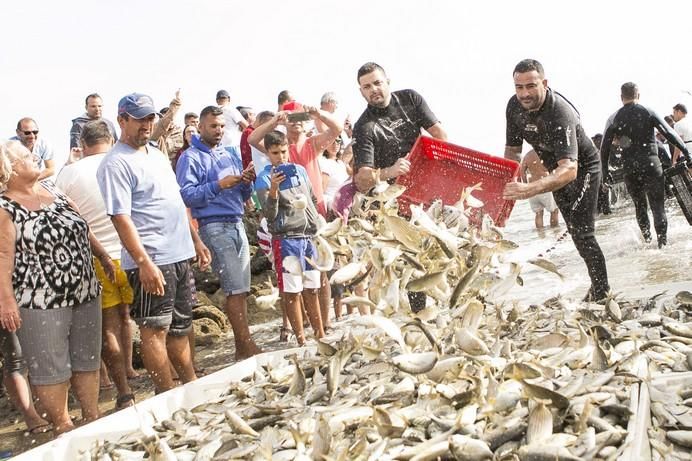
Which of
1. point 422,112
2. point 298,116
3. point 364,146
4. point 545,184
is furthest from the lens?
point 298,116

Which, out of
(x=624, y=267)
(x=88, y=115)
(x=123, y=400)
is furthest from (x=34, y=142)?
(x=624, y=267)

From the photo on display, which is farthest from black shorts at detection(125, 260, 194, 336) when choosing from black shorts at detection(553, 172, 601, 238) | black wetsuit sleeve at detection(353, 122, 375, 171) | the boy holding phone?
black shorts at detection(553, 172, 601, 238)

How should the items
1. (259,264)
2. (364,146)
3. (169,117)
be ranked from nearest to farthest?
(364,146)
(169,117)
(259,264)

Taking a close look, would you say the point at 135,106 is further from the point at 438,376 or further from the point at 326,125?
the point at 438,376

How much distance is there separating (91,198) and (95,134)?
51 cm

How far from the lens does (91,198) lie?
531 cm

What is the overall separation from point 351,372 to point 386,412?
76cm

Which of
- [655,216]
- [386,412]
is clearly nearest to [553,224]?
[655,216]

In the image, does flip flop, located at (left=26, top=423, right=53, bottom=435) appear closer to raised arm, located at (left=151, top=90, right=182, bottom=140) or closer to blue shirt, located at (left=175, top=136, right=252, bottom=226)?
blue shirt, located at (left=175, top=136, right=252, bottom=226)

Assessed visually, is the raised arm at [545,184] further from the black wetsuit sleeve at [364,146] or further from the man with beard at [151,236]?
the man with beard at [151,236]

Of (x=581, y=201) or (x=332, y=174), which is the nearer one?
(x=581, y=201)

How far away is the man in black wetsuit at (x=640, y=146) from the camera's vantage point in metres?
8.91

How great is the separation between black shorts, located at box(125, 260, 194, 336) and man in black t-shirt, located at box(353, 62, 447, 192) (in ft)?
5.33

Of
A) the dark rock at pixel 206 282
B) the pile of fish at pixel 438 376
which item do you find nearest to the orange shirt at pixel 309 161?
the pile of fish at pixel 438 376
